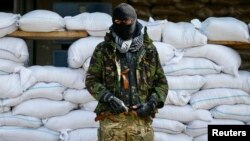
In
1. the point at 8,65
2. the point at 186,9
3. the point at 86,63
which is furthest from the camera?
the point at 186,9

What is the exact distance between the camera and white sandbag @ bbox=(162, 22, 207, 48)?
11.7 feet

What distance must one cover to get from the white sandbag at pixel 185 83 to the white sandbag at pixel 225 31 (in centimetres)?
35

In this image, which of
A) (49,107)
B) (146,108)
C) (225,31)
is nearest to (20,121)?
(49,107)

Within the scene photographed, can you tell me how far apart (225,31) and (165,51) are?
1.65 feet

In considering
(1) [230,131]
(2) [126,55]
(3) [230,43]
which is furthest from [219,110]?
(2) [126,55]

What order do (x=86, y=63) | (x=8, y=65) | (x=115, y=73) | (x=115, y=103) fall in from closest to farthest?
(x=115, y=103) < (x=115, y=73) < (x=86, y=63) < (x=8, y=65)

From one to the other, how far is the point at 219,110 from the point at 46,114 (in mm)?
1348

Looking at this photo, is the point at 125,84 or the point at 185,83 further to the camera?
the point at 185,83

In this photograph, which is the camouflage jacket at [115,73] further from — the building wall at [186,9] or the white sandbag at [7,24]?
the building wall at [186,9]

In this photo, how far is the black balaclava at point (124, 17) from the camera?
Result: 96.7 inches

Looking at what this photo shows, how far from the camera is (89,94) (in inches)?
140

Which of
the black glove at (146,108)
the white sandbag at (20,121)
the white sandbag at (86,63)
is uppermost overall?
the black glove at (146,108)

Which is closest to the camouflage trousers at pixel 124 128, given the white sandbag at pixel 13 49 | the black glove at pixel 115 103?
the black glove at pixel 115 103

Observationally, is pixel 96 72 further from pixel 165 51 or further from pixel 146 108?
pixel 165 51
